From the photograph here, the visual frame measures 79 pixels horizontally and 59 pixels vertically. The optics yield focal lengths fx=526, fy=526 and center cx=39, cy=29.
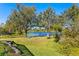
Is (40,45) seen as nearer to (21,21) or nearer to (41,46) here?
(41,46)

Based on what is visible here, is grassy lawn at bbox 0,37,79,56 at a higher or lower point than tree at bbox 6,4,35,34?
lower

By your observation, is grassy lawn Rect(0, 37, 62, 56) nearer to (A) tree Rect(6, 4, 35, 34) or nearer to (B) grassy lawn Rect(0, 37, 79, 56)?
(B) grassy lawn Rect(0, 37, 79, 56)

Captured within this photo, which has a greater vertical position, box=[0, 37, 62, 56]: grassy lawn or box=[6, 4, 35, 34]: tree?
box=[6, 4, 35, 34]: tree

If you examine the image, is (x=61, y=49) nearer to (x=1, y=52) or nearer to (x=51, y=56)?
(x=51, y=56)

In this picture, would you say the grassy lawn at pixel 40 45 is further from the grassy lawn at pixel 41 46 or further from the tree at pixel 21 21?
the tree at pixel 21 21

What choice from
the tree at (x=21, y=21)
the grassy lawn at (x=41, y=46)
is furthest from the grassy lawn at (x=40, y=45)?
the tree at (x=21, y=21)

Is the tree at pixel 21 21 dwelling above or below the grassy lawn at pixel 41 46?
above

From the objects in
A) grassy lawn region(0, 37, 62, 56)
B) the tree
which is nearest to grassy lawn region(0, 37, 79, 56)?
grassy lawn region(0, 37, 62, 56)

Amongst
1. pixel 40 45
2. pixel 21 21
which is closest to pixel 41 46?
pixel 40 45

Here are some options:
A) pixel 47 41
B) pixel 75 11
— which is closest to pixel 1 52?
pixel 47 41

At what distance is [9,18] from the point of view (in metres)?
5.41

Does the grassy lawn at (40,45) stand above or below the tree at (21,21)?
below

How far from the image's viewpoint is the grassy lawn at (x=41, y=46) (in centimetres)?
539

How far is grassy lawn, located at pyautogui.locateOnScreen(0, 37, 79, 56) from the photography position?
17.7 feet
